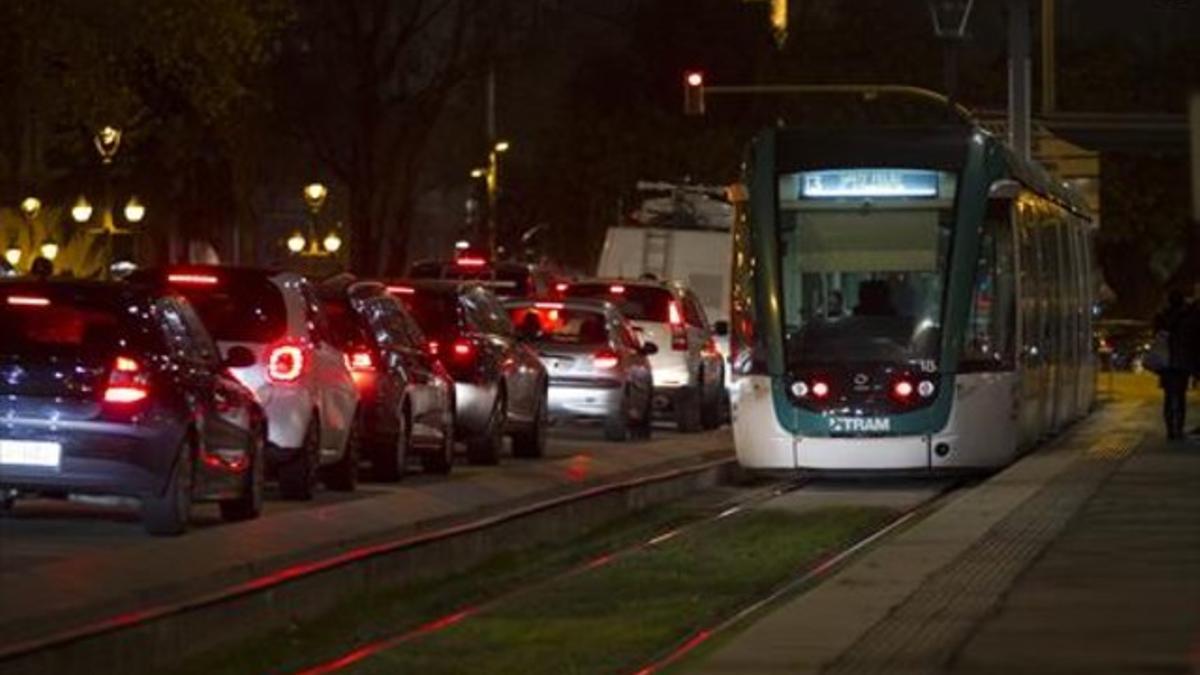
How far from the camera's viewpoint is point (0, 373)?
18.5 m

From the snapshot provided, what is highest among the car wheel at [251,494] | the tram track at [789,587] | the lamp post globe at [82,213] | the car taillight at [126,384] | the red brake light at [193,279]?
the lamp post globe at [82,213]

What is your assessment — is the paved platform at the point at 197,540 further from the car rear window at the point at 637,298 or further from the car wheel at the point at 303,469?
the car rear window at the point at 637,298

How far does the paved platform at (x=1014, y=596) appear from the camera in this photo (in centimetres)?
1377

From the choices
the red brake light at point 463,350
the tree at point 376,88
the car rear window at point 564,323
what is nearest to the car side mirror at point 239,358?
the red brake light at point 463,350

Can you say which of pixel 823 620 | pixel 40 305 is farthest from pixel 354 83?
pixel 823 620

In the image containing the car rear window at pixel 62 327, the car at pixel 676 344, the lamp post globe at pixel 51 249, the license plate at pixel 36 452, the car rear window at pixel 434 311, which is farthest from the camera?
the lamp post globe at pixel 51 249

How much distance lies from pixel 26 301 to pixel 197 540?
77.2 inches

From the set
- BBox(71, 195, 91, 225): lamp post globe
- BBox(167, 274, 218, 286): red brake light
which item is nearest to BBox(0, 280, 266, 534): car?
BBox(167, 274, 218, 286): red brake light

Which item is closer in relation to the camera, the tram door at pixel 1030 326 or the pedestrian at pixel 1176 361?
the tram door at pixel 1030 326

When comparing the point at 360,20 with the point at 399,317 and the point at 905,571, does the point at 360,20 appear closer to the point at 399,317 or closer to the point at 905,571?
the point at 399,317

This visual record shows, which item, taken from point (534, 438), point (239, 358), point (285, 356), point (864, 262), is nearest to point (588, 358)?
point (534, 438)

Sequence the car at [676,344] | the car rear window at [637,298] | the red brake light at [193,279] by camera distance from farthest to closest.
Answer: the car rear window at [637,298]
the car at [676,344]
the red brake light at [193,279]

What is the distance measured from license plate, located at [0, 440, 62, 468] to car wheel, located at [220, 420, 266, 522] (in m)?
2.09

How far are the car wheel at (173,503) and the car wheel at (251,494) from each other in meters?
1.29
